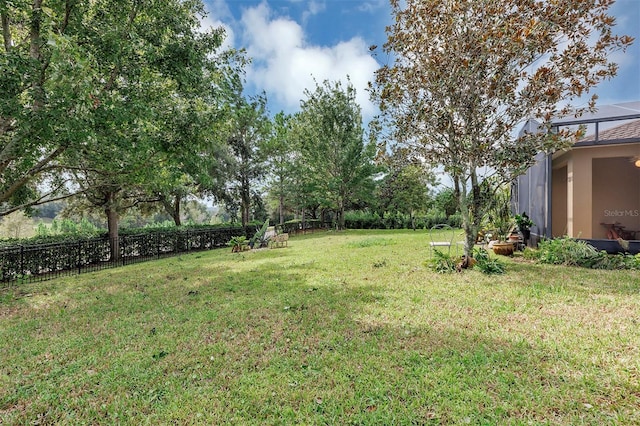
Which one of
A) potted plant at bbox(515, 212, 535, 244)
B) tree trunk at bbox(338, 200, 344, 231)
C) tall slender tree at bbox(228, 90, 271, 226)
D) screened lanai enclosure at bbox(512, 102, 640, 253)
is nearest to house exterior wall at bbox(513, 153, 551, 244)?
screened lanai enclosure at bbox(512, 102, 640, 253)

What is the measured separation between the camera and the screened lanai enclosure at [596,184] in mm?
7152

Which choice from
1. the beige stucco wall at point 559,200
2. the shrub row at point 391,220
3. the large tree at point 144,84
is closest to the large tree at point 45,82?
the large tree at point 144,84

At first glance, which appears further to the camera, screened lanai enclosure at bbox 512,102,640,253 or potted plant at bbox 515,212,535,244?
potted plant at bbox 515,212,535,244

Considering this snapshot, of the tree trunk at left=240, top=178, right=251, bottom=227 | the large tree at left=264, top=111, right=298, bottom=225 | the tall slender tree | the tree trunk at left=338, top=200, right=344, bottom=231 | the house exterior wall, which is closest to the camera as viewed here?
the house exterior wall

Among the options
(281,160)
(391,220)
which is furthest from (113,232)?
(391,220)

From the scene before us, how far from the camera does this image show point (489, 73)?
6.08m

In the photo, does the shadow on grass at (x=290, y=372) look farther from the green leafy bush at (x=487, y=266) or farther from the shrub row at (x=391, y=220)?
the shrub row at (x=391, y=220)

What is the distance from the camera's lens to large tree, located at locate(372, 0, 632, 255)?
566cm

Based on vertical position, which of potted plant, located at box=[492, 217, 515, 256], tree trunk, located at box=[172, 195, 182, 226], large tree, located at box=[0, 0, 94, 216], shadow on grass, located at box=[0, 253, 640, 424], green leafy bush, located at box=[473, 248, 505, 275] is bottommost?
shadow on grass, located at box=[0, 253, 640, 424]

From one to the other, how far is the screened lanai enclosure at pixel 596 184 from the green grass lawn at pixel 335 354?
253 centimetres

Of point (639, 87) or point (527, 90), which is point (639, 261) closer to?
point (527, 90)

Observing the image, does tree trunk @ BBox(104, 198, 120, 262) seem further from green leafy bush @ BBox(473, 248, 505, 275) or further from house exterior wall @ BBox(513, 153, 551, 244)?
house exterior wall @ BBox(513, 153, 551, 244)

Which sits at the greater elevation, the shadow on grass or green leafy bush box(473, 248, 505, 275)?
green leafy bush box(473, 248, 505, 275)

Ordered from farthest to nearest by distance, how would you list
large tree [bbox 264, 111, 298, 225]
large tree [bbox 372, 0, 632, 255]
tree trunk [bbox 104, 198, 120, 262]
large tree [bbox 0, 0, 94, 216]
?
large tree [bbox 264, 111, 298, 225] < tree trunk [bbox 104, 198, 120, 262] < large tree [bbox 372, 0, 632, 255] < large tree [bbox 0, 0, 94, 216]
